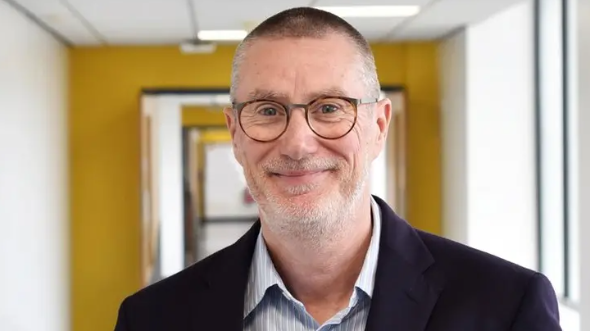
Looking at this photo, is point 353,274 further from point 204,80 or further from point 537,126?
point 204,80

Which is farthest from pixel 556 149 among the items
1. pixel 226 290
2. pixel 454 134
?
pixel 226 290

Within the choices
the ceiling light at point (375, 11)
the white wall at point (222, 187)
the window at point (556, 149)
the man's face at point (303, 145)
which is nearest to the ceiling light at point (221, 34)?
the ceiling light at point (375, 11)

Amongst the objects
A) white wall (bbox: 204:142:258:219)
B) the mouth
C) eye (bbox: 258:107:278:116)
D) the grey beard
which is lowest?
white wall (bbox: 204:142:258:219)

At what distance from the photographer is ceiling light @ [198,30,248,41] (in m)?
4.51

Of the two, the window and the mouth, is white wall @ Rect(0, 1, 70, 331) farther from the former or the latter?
the window

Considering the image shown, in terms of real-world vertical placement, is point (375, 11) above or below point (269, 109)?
above

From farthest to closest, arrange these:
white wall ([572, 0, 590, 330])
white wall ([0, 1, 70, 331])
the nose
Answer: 1. white wall ([0, 1, 70, 331])
2. white wall ([572, 0, 590, 330])
3. the nose

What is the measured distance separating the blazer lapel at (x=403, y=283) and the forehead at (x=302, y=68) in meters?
0.25

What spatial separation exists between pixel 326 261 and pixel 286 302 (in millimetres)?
102

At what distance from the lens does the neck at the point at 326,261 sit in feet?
3.92

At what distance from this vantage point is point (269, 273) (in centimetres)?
126

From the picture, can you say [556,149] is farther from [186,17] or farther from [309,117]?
[309,117]

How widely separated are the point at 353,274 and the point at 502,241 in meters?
3.48

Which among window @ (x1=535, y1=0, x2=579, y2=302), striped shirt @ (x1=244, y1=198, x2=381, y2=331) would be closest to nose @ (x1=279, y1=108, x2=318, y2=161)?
striped shirt @ (x1=244, y1=198, x2=381, y2=331)
